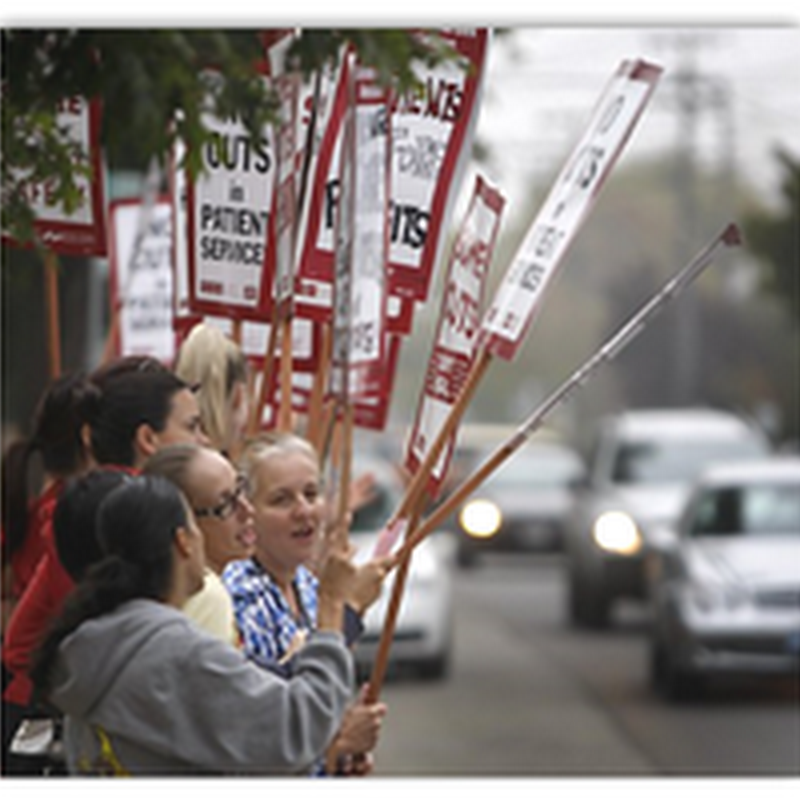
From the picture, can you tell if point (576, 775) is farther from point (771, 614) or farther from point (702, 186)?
point (702, 186)

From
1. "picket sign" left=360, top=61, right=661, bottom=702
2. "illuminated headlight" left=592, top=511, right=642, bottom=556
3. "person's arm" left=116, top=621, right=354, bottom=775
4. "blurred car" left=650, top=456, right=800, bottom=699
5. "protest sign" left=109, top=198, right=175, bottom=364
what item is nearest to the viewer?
"person's arm" left=116, top=621, right=354, bottom=775

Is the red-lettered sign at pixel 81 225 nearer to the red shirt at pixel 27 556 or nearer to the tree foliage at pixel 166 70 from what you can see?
the red shirt at pixel 27 556

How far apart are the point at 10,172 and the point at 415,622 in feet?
41.0

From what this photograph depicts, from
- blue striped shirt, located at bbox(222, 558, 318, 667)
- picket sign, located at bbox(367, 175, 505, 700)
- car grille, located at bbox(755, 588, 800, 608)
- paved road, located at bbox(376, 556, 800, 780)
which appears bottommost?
paved road, located at bbox(376, 556, 800, 780)

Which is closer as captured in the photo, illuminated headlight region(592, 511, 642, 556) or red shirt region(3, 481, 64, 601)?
red shirt region(3, 481, 64, 601)

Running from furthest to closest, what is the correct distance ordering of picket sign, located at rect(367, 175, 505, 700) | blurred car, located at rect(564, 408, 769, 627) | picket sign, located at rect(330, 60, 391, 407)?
1. blurred car, located at rect(564, 408, 769, 627)
2. picket sign, located at rect(367, 175, 505, 700)
3. picket sign, located at rect(330, 60, 391, 407)

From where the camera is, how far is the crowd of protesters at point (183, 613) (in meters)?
4.66

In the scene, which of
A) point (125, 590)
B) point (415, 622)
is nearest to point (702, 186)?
point (415, 622)

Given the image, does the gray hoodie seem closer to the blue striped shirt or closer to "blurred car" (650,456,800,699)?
the blue striped shirt

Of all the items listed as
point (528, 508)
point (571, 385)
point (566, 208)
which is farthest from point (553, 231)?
point (528, 508)

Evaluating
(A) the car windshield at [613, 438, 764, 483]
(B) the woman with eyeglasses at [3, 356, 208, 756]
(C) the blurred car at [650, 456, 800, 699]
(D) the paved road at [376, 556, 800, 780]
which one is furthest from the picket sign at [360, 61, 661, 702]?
(A) the car windshield at [613, 438, 764, 483]

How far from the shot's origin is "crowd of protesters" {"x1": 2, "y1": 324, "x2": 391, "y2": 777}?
4.66 metres

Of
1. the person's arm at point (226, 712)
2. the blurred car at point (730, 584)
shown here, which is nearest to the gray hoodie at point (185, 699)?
the person's arm at point (226, 712)

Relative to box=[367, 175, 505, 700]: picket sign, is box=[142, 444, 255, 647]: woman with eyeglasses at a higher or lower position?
lower
